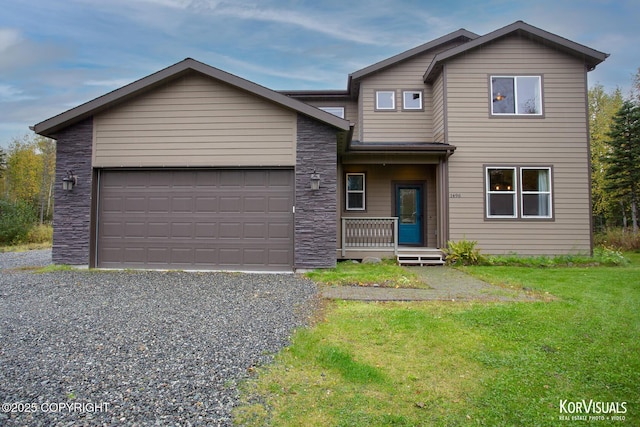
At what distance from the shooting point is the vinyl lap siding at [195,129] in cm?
838

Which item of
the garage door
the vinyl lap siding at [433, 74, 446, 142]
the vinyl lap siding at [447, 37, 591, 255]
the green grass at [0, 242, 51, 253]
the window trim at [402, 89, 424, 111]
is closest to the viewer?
the garage door

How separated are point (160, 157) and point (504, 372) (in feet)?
27.1

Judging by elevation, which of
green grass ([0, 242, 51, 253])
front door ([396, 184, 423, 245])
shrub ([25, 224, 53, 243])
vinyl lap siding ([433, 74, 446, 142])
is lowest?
green grass ([0, 242, 51, 253])

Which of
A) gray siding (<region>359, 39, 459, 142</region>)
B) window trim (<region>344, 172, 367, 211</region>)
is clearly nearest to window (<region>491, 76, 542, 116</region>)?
gray siding (<region>359, 39, 459, 142</region>)

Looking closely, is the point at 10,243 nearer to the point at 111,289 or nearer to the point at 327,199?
the point at 111,289

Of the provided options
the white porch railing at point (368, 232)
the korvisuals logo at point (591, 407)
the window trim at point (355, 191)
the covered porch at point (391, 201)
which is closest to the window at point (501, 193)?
the covered porch at point (391, 201)

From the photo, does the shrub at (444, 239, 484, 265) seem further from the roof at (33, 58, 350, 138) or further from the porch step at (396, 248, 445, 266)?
the roof at (33, 58, 350, 138)

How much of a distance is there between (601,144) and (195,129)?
2480 cm

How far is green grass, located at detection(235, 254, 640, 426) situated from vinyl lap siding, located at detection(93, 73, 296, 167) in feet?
15.6

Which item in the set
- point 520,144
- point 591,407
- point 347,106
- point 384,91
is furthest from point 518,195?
point 591,407

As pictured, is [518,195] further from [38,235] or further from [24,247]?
[38,235]

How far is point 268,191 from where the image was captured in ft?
27.7

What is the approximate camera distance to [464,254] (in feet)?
31.9

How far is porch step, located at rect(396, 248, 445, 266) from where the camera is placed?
9664mm
